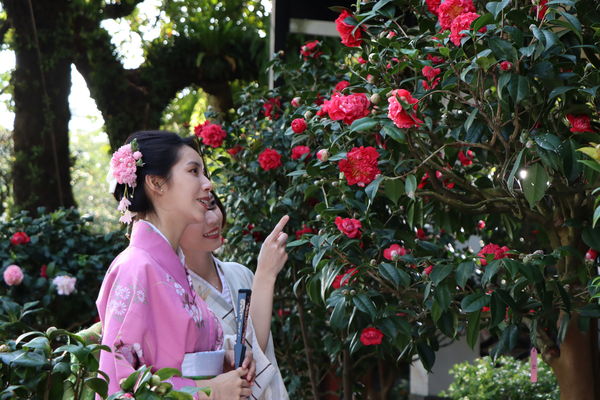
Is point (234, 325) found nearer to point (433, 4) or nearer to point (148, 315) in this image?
point (148, 315)

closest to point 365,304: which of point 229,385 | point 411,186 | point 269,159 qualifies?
point 411,186

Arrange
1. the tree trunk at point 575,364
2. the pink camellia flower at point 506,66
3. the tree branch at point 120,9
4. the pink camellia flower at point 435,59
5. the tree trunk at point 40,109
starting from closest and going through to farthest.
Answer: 1. the pink camellia flower at point 506,66
2. the pink camellia flower at point 435,59
3. the tree trunk at point 575,364
4. the tree trunk at point 40,109
5. the tree branch at point 120,9

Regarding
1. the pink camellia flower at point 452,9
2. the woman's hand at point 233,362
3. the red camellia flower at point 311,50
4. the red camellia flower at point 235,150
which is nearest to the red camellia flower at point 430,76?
the pink camellia flower at point 452,9

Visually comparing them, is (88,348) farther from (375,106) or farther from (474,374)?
(474,374)

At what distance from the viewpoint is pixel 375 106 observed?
2.40 meters

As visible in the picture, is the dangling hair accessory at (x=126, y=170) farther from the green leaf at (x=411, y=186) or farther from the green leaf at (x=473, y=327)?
the green leaf at (x=473, y=327)

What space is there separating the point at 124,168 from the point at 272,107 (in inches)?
73.9

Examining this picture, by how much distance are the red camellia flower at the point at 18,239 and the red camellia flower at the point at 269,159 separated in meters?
1.98

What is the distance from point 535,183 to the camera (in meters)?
2.16

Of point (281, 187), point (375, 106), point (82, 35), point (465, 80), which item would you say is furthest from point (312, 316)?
point (82, 35)

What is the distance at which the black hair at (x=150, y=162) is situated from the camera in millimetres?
2176

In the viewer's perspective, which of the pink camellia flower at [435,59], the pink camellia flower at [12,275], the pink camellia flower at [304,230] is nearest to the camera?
the pink camellia flower at [435,59]

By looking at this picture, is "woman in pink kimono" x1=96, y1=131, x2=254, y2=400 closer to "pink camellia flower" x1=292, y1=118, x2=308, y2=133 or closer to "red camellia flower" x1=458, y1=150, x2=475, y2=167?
"pink camellia flower" x1=292, y1=118, x2=308, y2=133

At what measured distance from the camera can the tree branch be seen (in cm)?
725
